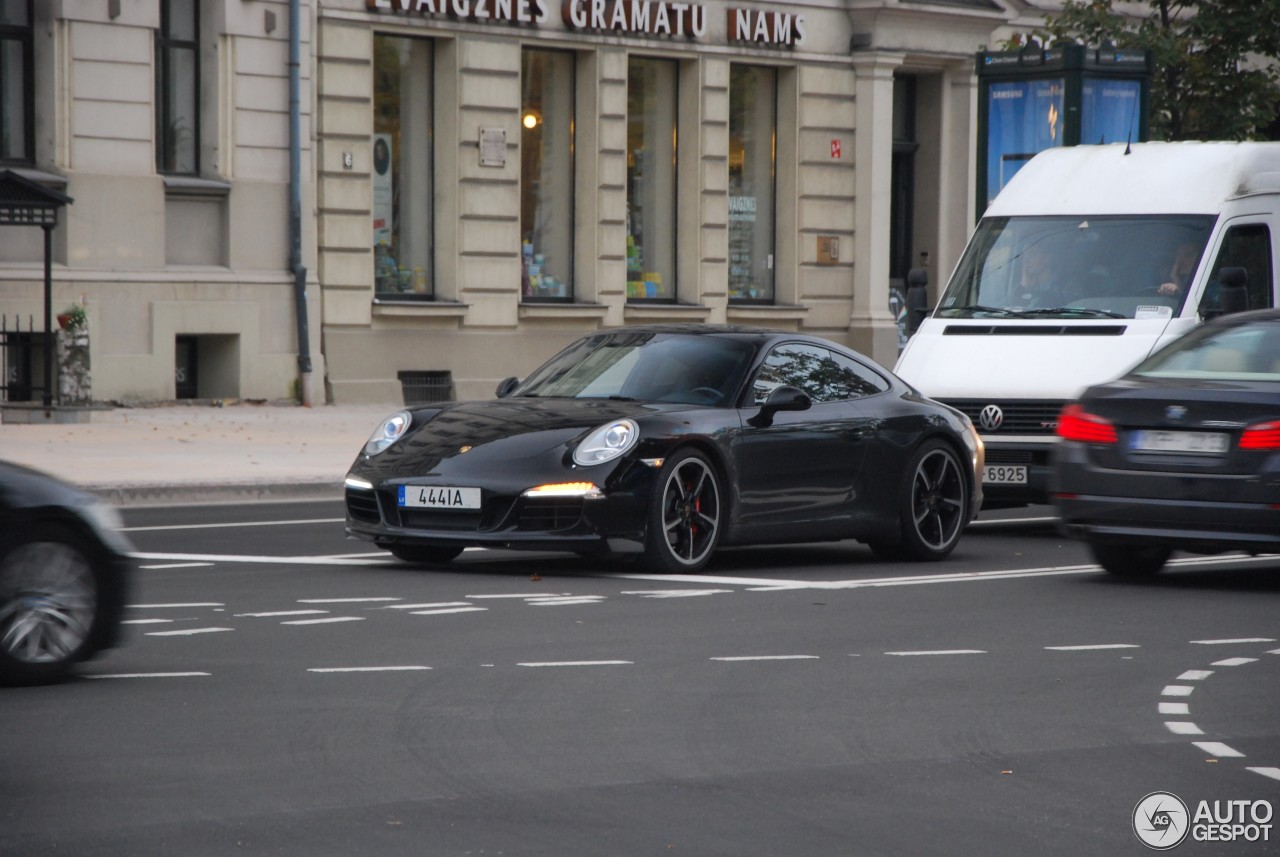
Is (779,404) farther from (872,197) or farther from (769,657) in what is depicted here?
(872,197)

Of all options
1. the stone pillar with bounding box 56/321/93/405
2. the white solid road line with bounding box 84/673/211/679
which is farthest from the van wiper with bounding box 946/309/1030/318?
the stone pillar with bounding box 56/321/93/405

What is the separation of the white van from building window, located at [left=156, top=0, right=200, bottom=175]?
515 inches

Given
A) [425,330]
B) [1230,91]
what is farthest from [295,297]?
[1230,91]

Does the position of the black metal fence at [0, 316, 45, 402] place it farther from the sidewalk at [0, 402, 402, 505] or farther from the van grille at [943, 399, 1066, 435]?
the van grille at [943, 399, 1066, 435]

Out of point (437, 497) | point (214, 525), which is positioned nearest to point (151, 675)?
point (437, 497)

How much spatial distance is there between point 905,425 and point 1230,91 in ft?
55.4

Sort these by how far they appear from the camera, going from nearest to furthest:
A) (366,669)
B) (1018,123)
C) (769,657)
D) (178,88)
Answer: (366,669) → (769,657) → (1018,123) → (178,88)

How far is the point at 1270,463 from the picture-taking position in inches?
451

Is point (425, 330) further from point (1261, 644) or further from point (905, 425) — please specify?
point (1261, 644)

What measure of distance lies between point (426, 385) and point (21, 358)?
605cm

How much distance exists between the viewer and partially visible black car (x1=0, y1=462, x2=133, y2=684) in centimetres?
794

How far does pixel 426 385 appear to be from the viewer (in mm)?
29438

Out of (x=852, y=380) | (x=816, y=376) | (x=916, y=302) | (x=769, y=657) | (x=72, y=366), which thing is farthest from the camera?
(x=72, y=366)

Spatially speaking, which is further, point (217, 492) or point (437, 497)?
point (217, 492)
